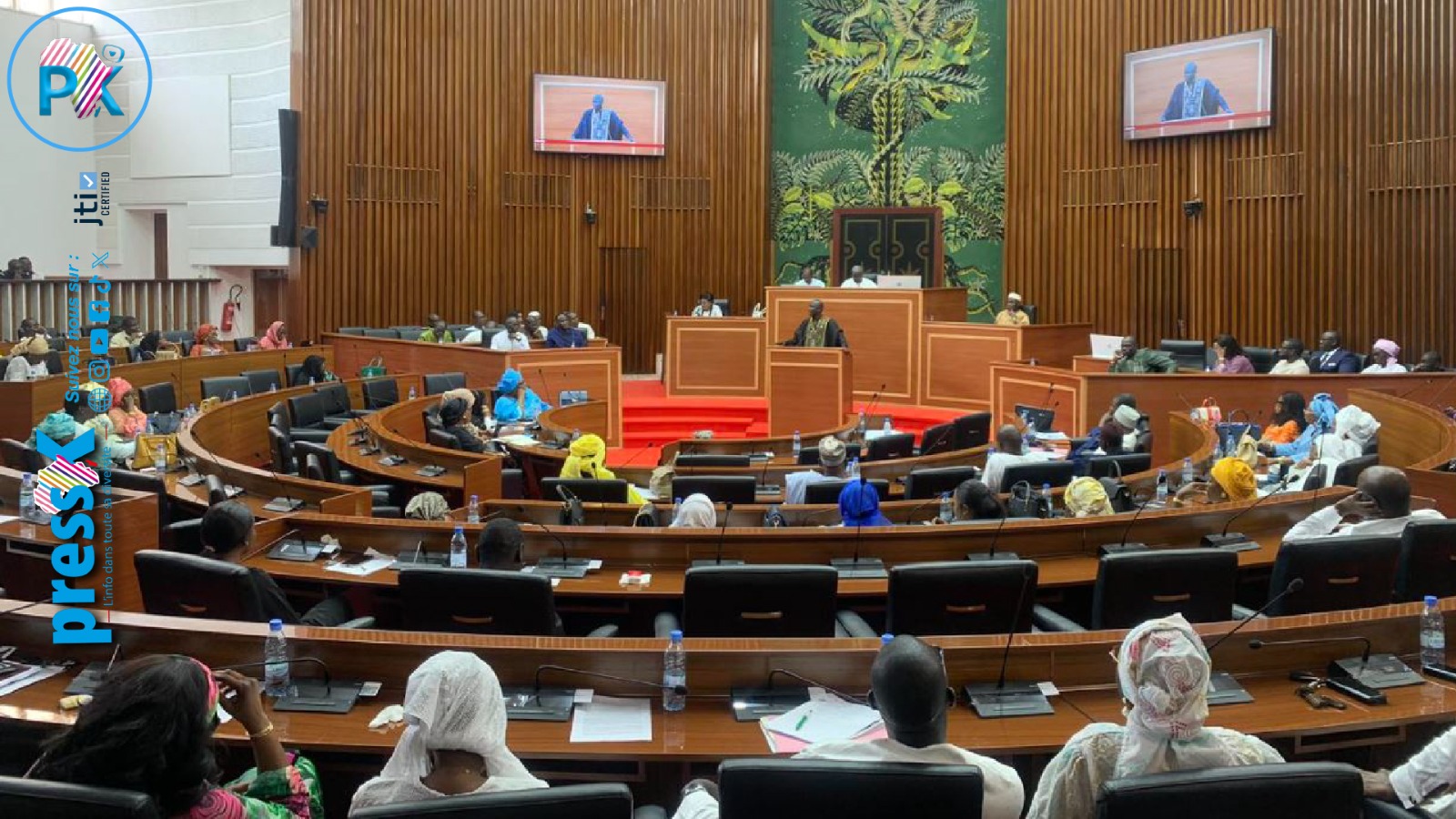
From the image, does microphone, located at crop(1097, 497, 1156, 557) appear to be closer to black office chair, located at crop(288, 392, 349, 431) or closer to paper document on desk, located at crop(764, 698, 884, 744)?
paper document on desk, located at crop(764, 698, 884, 744)

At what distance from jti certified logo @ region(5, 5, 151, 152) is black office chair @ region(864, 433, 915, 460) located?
1322cm

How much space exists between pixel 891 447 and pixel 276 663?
6.19 meters

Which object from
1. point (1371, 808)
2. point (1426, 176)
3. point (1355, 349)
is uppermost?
point (1426, 176)

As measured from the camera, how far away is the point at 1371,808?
2793mm

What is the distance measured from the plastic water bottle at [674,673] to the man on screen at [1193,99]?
1362 centimetres

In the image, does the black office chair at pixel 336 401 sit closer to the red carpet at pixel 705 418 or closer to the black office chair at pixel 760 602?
the red carpet at pixel 705 418

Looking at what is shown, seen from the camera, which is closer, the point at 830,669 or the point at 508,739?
the point at 508,739

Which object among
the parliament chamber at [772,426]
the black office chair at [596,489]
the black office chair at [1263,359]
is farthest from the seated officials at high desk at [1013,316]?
the black office chair at [596,489]

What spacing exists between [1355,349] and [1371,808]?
12.8 m

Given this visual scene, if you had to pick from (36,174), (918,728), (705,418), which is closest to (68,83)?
(36,174)

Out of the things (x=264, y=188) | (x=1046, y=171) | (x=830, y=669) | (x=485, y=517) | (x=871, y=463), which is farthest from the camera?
(x=264, y=188)

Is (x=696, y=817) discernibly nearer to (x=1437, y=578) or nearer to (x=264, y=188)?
(x=1437, y=578)

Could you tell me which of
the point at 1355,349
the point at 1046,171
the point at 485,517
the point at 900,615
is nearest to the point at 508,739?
the point at 900,615

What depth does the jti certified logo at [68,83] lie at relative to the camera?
18.0 meters
